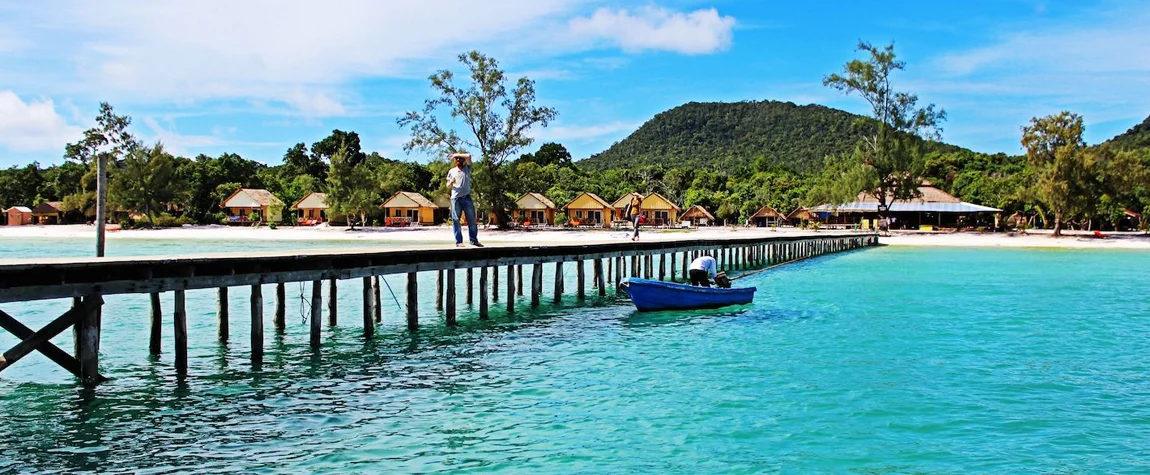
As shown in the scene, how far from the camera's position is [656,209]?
300 ft

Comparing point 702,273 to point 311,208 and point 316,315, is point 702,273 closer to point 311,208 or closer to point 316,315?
point 316,315

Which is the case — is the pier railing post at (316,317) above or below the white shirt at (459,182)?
below

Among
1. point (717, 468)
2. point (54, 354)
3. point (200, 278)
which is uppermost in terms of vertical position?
Result: point (200, 278)

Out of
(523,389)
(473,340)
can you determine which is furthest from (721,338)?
(523,389)

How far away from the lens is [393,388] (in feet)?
40.0

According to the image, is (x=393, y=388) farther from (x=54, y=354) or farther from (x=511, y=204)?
(x=511, y=204)

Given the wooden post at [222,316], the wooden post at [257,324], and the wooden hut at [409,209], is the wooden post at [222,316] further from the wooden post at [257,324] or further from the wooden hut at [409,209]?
the wooden hut at [409,209]

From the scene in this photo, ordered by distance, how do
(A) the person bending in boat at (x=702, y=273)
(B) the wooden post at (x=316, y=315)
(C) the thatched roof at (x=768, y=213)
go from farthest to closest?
(C) the thatched roof at (x=768, y=213) → (A) the person bending in boat at (x=702, y=273) → (B) the wooden post at (x=316, y=315)

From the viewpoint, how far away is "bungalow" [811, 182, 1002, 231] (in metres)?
79.0

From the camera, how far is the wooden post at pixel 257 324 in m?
13.1

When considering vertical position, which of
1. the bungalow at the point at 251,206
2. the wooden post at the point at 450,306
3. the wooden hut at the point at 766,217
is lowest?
the wooden post at the point at 450,306

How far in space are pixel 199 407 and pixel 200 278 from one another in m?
1.87

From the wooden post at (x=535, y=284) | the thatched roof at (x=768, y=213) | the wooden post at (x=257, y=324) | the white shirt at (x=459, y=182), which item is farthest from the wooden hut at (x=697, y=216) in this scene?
the wooden post at (x=257, y=324)

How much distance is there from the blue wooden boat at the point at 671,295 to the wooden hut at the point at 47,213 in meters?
88.2
